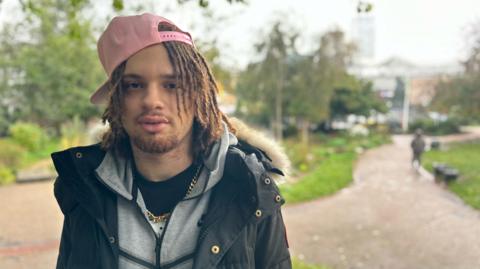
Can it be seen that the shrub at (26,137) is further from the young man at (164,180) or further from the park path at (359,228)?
the young man at (164,180)

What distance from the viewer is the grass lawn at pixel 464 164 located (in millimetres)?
11554

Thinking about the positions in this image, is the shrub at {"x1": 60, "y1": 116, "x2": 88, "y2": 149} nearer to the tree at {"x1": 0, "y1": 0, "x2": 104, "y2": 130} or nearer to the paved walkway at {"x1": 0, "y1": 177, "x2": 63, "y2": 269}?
the paved walkway at {"x1": 0, "y1": 177, "x2": 63, "y2": 269}

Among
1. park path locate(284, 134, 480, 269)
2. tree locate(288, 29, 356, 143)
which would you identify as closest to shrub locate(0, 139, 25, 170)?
park path locate(284, 134, 480, 269)

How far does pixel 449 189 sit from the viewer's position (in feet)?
41.1

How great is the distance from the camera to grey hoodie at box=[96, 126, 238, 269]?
156 centimetres

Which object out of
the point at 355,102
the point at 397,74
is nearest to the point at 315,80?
the point at 355,102

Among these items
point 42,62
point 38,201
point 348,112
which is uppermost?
point 42,62

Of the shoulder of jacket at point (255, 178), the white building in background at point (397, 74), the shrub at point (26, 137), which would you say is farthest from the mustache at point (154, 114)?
the white building in background at point (397, 74)

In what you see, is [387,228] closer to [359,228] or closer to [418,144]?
[359,228]

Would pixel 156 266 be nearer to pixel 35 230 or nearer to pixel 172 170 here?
pixel 172 170

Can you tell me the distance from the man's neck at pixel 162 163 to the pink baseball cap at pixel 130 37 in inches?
14.1

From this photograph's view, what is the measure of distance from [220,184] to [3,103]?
79.8 feet

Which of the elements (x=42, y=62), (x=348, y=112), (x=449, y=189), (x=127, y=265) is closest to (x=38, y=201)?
(x=127, y=265)

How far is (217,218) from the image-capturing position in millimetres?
1556
